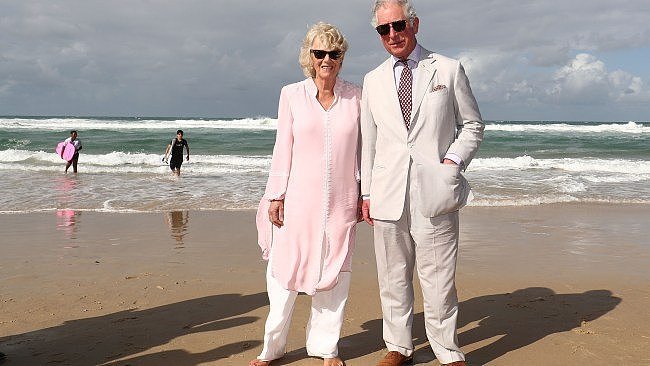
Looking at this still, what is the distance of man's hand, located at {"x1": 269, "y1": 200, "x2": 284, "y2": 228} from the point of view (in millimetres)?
3369

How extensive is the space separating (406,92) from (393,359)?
62.6 inches

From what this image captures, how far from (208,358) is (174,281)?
6.40 ft

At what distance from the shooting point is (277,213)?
3371mm

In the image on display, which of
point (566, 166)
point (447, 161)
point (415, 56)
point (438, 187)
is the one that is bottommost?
point (566, 166)

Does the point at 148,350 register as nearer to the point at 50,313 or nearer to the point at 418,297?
the point at 50,313

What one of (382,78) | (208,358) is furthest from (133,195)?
(382,78)

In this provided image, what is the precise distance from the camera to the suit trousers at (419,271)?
322 centimetres

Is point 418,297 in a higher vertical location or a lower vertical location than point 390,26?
lower

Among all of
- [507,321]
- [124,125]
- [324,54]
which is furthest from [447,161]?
[124,125]

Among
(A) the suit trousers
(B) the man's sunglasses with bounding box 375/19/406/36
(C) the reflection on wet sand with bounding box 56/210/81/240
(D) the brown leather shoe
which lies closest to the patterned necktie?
(B) the man's sunglasses with bounding box 375/19/406/36

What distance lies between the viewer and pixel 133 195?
11891 mm

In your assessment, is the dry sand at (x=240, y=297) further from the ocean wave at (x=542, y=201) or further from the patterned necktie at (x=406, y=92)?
the ocean wave at (x=542, y=201)

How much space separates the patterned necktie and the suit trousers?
31 centimetres

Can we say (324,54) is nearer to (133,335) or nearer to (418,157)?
(418,157)
